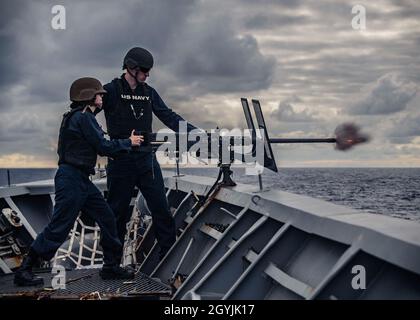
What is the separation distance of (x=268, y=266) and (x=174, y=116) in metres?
2.85

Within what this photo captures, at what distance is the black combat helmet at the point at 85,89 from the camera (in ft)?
18.7

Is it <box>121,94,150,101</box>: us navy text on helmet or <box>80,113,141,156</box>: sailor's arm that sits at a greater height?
<box>121,94,150,101</box>: us navy text on helmet

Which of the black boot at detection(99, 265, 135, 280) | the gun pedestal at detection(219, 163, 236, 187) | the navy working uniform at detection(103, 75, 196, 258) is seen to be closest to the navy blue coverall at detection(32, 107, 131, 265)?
the navy working uniform at detection(103, 75, 196, 258)

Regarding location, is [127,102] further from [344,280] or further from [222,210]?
[344,280]

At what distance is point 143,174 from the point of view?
6.41 meters

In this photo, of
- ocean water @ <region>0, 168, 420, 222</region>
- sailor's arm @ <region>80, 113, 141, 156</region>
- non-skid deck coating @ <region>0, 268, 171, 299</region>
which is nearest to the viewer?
non-skid deck coating @ <region>0, 268, 171, 299</region>

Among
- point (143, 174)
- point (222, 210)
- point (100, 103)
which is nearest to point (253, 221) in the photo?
point (222, 210)

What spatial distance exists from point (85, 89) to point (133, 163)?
40.0 inches

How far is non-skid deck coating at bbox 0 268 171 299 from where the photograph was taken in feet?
17.9

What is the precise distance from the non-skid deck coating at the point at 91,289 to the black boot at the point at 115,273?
0.23 ft

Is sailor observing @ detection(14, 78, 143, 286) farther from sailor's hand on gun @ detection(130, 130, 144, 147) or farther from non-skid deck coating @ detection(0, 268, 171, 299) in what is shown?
non-skid deck coating @ detection(0, 268, 171, 299)

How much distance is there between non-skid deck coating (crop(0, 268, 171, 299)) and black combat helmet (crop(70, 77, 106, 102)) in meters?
1.91

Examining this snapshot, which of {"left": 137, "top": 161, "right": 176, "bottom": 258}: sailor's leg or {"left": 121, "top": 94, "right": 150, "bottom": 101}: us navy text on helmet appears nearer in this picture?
{"left": 121, "top": 94, "right": 150, "bottom": 101}: us navy text on helmet

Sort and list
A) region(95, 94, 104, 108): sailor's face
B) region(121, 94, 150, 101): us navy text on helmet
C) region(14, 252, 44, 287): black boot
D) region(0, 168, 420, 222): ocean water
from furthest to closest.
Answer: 1. region(0, 168, 420, 222): ocean water
2. region(121, 94, 150, 101): us navy text on helmet
3. region(14, 252, 44, 287): black boot
4. region(95, 94, 104, 108): sailor's face
